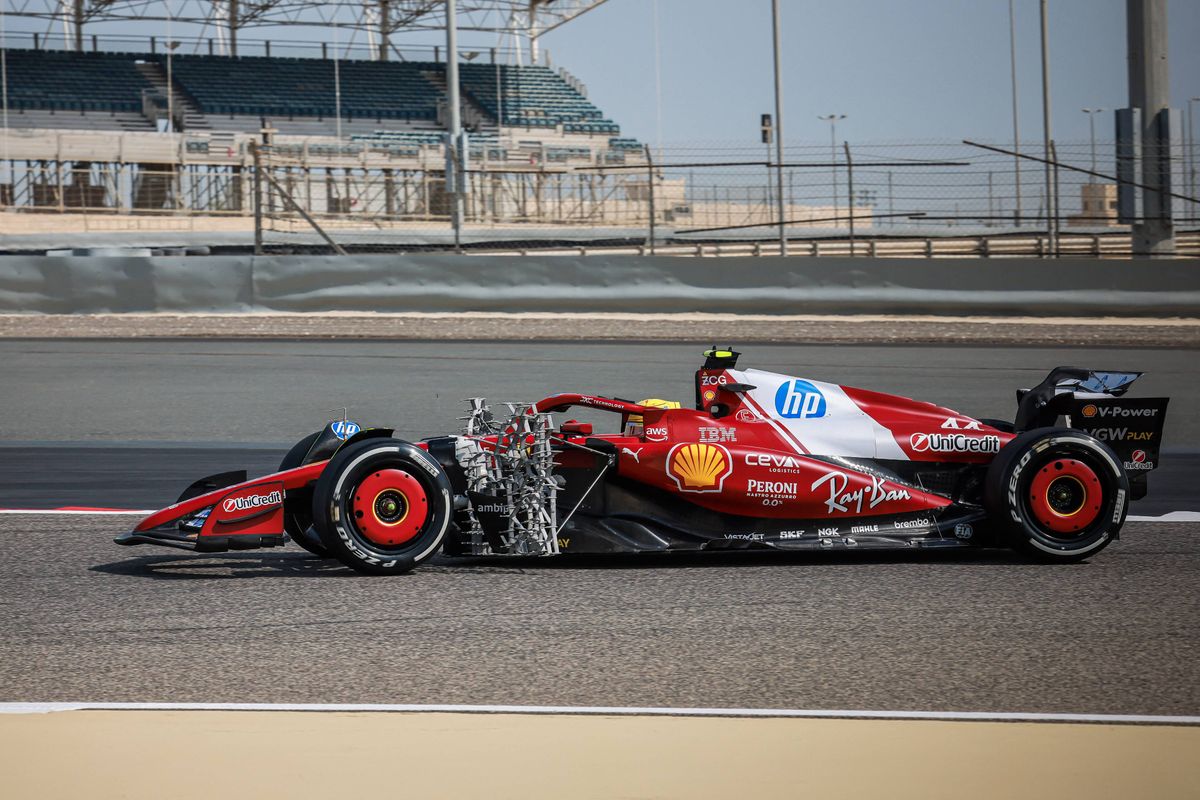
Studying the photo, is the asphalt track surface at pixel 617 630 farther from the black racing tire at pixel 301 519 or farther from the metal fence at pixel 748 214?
the metal fence at pixel 748 214

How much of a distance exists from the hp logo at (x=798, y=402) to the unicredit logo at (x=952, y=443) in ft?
1.33

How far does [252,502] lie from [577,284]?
525 inches

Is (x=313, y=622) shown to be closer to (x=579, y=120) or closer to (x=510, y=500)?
(x=510, y=500)

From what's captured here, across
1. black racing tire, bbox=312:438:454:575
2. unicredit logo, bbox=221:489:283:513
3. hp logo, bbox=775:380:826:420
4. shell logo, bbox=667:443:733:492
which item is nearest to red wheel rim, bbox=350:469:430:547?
black racing tire, bbox=312:438:454:575

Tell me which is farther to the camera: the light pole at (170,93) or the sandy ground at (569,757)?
the light pole at (170,93)

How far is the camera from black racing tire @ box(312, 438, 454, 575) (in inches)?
216

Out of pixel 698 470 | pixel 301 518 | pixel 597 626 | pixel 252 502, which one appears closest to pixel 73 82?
pixel 301 518

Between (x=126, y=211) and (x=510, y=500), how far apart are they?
34.6 metres

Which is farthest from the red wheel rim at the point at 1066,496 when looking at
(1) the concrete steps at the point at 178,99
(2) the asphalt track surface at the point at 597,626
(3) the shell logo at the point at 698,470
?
(1) the concrete steps at the point at 178,99

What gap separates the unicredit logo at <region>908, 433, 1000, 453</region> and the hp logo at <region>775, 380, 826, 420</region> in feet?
A: 1.33

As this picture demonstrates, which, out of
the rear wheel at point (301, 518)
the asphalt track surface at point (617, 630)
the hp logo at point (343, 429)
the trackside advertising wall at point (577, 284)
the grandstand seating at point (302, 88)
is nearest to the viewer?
the asphalt track surface at point (617, 630)

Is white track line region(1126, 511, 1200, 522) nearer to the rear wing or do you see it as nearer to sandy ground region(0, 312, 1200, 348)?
the rear wing

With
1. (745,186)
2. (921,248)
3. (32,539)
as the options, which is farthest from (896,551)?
(921,248)

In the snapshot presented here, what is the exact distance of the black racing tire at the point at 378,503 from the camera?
5.48 metres
